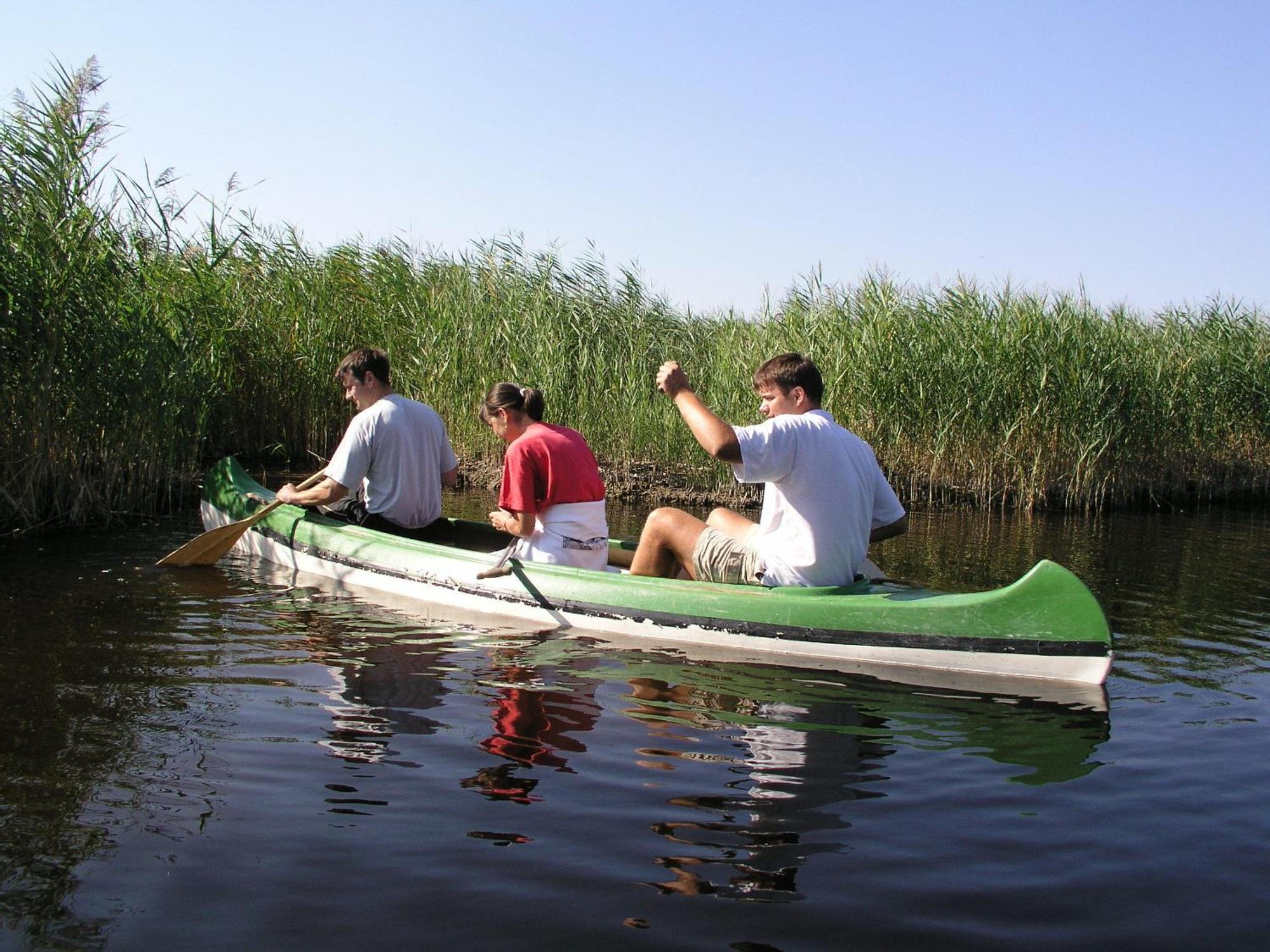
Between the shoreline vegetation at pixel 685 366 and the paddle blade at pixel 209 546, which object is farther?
the shoreline vegetation at pixel 685 366

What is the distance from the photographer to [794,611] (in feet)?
17.3

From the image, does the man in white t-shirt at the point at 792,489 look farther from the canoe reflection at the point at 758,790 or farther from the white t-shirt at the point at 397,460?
the white t-shirt at the point at 397,460

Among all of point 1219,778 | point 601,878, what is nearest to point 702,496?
point 1219,778

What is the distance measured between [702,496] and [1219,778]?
8.19 meters

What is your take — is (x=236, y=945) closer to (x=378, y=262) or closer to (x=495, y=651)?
(x=495, y=651)

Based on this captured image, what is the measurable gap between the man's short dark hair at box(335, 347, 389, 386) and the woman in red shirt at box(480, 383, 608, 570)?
44.5 inches

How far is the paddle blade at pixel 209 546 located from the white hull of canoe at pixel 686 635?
1.16 feet

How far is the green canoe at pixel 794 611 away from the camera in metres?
4.86

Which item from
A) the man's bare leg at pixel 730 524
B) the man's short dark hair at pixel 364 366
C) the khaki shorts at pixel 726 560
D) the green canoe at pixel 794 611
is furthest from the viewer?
the man's short dark hair at pixel 364 366

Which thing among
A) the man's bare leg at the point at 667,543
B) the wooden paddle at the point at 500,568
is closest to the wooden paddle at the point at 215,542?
the wooden paddle at the point at 500,568

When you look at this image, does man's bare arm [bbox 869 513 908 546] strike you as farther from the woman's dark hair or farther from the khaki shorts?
the woman's dark hair

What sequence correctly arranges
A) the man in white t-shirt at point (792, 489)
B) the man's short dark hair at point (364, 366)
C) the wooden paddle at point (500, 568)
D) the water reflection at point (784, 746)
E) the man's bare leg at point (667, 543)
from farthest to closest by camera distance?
the man's short dark hair at point (364, 366)
the wooden paddle at point (500, 568)
the man's bare leg at point (667, 543)
the man in white t-shirt at point (792, 489)
the water reflection at point (784, 746)

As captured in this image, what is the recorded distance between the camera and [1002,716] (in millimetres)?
4547

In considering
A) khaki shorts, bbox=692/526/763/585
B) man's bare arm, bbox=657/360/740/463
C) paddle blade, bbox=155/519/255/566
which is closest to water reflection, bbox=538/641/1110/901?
khaki shorts, bbox=692/526/763/585
